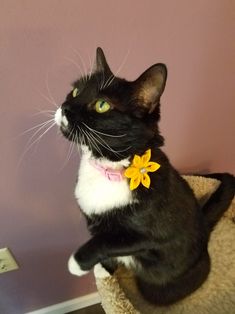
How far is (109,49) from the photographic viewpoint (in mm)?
843

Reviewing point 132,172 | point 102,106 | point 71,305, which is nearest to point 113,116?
point 102,106

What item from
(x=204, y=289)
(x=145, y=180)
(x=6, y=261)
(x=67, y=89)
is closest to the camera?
(x=145, y=180)

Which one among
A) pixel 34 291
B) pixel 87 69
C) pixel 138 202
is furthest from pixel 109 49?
pixel 34 291

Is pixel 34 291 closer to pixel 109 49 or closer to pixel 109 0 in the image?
pixel 109 49

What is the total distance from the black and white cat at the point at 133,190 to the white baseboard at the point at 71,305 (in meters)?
0.49

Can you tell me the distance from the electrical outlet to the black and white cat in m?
0.38

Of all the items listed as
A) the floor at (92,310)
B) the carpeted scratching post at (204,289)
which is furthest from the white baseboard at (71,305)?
the carpeted scratching post at (204,289)

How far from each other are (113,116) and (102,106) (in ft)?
0.09

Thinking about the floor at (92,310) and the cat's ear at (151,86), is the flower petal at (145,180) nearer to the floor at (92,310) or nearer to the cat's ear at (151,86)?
the cat's ear at (151,86)

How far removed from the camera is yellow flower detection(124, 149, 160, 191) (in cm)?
71

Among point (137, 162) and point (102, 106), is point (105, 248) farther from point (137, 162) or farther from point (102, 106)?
point (102, 106)

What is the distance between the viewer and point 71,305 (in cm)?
135

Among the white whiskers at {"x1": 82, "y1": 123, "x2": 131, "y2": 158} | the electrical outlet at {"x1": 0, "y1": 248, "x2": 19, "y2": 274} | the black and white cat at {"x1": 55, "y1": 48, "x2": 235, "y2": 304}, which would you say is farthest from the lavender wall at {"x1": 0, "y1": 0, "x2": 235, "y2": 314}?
the white whiskers at {"x1": 82, "y1": 123, "x2": 131, "y2": 158}

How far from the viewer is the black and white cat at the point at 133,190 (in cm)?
65
